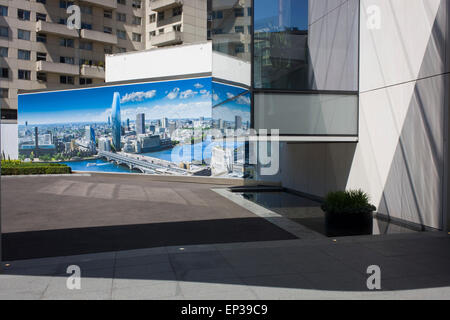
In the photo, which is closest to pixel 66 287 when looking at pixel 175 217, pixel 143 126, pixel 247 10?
pixel 175 217

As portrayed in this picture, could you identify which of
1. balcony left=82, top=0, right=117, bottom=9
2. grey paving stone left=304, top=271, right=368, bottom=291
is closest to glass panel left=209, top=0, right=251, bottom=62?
grey paving stone left=304, top=271, right=368, bottom=291

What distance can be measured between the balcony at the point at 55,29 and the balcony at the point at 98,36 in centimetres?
105

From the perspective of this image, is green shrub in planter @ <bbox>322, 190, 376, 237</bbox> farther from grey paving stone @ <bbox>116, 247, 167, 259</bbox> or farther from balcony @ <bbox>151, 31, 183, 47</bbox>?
balcony @ <bbox>151, 31, 183, 47</bbox>

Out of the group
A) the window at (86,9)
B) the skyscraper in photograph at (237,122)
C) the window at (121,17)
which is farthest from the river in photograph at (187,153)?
the window at (121,17)

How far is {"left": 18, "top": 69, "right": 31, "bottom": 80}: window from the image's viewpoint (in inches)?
2018

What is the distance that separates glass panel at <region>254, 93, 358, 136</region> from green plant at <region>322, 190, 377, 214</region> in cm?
311

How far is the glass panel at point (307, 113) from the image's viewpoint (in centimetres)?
1177

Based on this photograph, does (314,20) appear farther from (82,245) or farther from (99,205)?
(82,245)

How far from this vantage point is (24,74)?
51531mm

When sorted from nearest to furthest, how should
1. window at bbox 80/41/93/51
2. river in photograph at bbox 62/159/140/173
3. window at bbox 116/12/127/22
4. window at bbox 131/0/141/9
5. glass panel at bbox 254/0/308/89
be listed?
1. glass panel at bbox 254/0/308/89
2. river in photograph at bbox 62/159/140/173
3. window at bbox 80/41/93/51
4. window at bbox 116/12/127/22
5. window at bbox 131/0/141/9

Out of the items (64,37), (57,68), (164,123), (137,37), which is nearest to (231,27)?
(164,123)

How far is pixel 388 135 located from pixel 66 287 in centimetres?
869

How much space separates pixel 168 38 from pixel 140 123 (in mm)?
29958

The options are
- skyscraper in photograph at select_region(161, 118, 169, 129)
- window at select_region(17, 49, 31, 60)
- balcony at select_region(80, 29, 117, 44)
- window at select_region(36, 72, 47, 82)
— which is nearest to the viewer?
skyscraper in photograph at select_region(161, 118, 169, 129)
